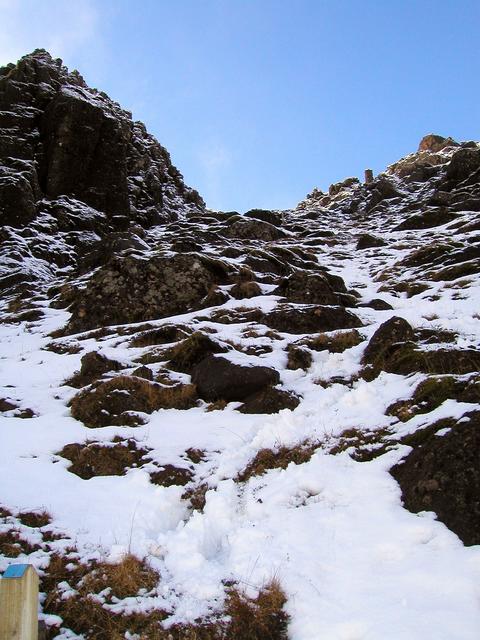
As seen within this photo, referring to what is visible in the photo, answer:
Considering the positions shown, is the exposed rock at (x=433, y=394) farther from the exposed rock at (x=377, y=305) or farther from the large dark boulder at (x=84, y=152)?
the large dark boulder at (x=84, y=152)

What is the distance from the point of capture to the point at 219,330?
1261 cm

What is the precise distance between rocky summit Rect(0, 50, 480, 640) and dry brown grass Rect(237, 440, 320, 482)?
0.10 ft

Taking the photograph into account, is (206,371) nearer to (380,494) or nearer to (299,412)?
(299,412)

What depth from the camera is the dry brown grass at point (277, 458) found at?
20.8 feet

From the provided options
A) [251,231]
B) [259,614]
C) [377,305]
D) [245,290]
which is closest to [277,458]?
[259,614]

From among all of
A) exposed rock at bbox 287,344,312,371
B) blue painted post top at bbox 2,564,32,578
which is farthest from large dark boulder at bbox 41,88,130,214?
blue painted post top at bbox 2,564,32,578

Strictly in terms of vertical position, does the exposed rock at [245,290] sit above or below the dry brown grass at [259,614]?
above

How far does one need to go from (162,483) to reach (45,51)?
38769 mm

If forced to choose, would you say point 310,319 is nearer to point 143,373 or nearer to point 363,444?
point 143,373

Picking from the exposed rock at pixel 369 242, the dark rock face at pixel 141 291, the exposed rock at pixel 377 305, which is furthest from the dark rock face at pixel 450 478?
the exposed rock at pixel 369 242

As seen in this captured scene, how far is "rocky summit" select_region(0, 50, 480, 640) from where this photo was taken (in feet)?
13.2

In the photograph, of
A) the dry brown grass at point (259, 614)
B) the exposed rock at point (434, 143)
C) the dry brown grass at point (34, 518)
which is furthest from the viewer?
the exposed rock at point (434, 143)

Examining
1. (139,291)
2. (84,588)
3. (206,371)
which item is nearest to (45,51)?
(139,291)

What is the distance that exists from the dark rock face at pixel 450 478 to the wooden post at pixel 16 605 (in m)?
3.63
